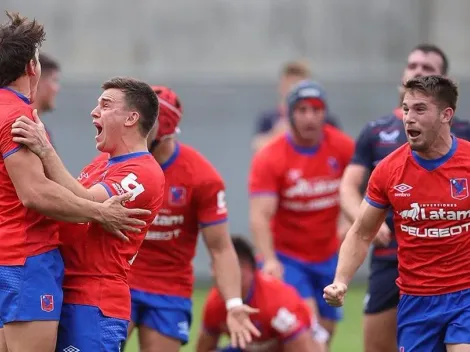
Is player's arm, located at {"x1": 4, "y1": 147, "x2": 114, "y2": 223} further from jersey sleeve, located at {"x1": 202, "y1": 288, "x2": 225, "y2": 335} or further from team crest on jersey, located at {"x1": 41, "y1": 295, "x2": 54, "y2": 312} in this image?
jersey sleeve, located at {"x1": 202, "y1": 288, "x2": 225, "y2": 335}

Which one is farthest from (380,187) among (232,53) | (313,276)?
(232,53)

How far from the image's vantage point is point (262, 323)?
8297 mm

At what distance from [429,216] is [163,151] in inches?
71.0

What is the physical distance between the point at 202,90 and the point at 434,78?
933cm

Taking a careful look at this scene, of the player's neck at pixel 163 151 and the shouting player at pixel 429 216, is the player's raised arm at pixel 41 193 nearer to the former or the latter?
the shouting player at pixel 429 216

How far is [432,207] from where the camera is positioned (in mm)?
6184

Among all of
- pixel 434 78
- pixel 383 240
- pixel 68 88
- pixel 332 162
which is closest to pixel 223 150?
pixel 68 88

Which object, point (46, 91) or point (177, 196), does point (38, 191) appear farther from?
point (46, 91)

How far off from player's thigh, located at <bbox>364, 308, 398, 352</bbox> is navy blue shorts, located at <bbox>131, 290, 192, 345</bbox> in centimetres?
135

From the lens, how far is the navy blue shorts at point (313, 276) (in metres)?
9.71

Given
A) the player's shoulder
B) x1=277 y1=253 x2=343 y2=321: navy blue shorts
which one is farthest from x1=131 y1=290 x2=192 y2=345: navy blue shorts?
x1=277 y1=253 x2=343 y2=321: navy blue shorts

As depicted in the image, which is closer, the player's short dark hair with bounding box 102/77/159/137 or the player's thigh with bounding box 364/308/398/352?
the player's short dark hair with bounding box 102/77/159/137

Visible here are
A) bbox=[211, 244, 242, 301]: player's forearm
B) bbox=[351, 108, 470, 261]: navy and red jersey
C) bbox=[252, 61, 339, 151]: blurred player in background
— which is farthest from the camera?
bbox=[252, 61, 339, 151]: blurred player in background

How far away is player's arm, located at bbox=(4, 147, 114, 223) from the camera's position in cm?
538
